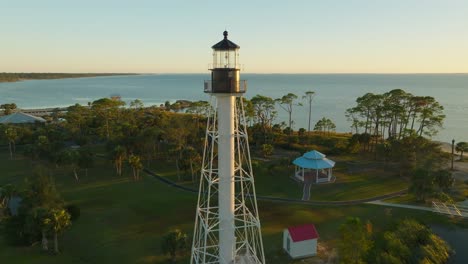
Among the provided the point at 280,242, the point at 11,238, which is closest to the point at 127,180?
the point at 11,238

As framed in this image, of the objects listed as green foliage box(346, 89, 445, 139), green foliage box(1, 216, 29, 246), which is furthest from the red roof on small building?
green foliage box(346, 89, 445, 139)

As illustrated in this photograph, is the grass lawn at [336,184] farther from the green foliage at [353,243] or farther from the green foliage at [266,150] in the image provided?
the green foliage at [353,243]

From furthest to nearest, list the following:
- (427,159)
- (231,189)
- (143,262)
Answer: (427,159) < (143,262) < (231,189)

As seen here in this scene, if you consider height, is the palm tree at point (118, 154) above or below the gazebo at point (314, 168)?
above

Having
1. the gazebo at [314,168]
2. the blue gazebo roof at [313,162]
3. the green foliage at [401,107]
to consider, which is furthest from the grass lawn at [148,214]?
the green foliage at [401,107]

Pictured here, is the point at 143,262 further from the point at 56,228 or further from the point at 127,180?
the point at 127,180

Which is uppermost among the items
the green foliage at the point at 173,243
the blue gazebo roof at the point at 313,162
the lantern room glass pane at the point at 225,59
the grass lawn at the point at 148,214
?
the lantern room glass pane at the point at 225,59

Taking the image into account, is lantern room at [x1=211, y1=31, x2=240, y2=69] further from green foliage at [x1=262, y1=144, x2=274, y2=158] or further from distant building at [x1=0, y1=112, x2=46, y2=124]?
distant building at [x1=0, y1=112, x2=46, y2=124]
